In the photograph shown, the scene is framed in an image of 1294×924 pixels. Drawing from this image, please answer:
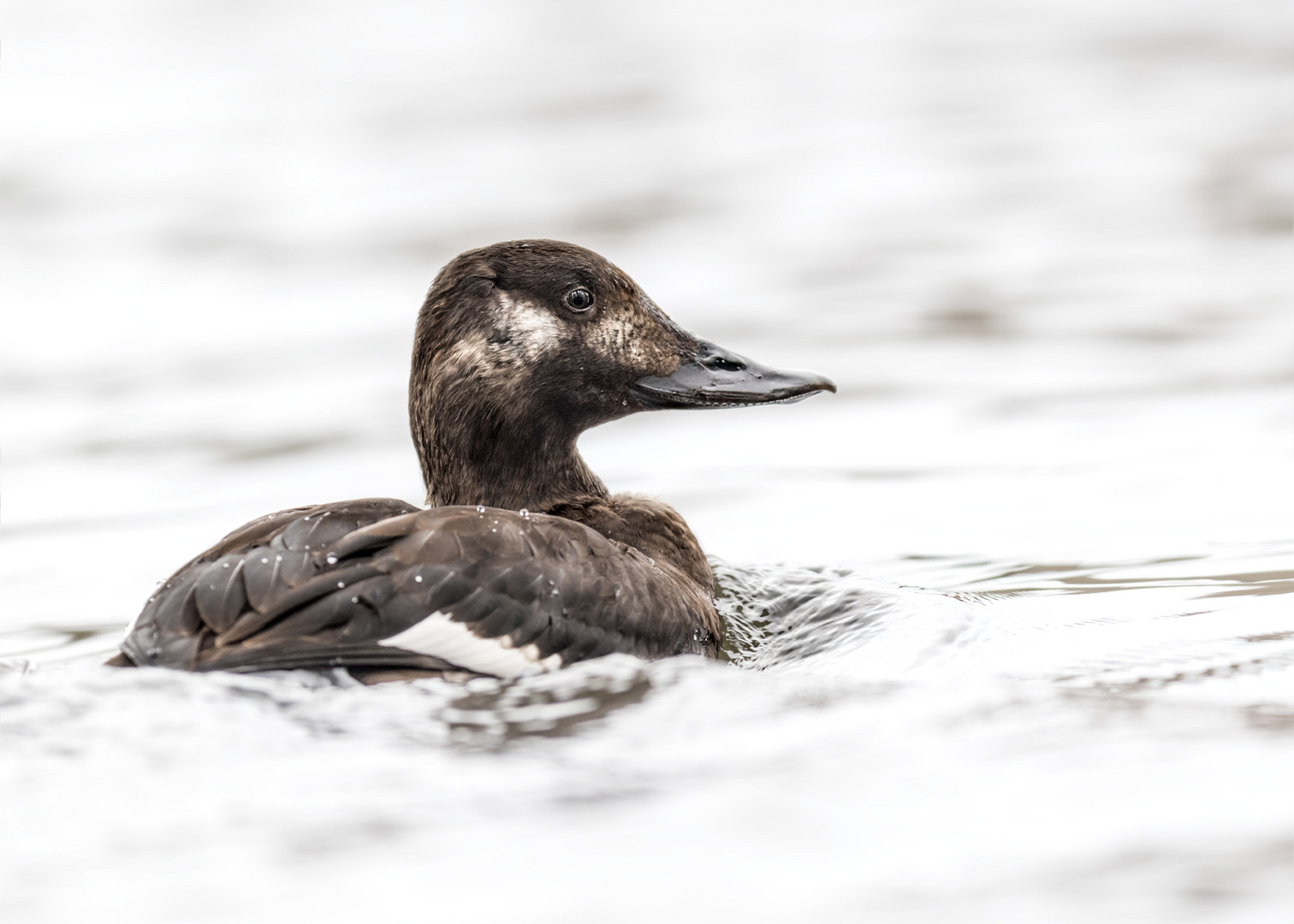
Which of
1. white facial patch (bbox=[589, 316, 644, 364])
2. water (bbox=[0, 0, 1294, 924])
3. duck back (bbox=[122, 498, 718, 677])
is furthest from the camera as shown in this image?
white facial patch (bbox=[589, 316, 644, 364])

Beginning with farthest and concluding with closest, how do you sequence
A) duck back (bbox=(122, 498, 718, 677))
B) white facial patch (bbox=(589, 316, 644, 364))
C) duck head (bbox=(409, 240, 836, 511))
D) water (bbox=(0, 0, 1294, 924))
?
white facial patch (bbox=(589, 316, 644, 364)), duck head (bbox=(409, 240, 836, 511)), duck back (bbox=(122, 498, 718, 677)), water (bbox=(0, 0, 1294, 924))

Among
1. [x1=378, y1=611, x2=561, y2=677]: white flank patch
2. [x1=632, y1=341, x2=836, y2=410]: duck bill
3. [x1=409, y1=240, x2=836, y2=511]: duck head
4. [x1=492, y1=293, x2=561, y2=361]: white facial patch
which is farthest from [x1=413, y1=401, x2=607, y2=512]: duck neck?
[x1=378, y1=611, x2=561, y2=677]: white flank patch

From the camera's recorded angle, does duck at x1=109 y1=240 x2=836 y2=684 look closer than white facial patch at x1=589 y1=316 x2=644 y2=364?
Yes

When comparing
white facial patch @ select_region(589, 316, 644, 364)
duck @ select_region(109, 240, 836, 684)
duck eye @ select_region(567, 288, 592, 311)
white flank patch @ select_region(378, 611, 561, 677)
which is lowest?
white flank patch @ select_region(378, 611, 561, 677)

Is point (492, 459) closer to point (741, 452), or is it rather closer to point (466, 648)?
point (466, 648)

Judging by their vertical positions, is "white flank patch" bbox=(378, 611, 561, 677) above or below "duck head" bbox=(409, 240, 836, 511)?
below

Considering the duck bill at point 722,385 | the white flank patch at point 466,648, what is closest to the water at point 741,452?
the white flank patch at point 466,648

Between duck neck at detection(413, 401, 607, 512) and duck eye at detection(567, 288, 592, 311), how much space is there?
35 centimetres

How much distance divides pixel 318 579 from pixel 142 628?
0.50 metres

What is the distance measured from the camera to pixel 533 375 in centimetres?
493

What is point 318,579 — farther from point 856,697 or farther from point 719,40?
point 719,40

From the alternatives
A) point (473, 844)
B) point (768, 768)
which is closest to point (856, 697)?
point (768, 768)

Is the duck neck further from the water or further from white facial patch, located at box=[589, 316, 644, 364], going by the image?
the water

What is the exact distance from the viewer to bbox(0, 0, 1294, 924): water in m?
3.18
